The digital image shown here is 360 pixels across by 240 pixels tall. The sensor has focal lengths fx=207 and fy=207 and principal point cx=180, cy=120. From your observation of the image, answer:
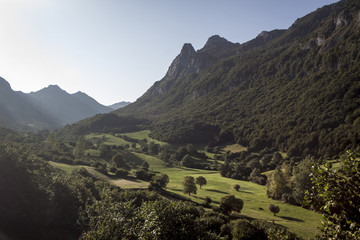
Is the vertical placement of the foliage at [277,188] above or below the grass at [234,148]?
below

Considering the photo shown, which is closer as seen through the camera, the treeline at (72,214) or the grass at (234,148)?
the treeline at (72,214)

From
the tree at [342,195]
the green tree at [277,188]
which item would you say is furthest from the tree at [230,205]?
the tree at [342,195]

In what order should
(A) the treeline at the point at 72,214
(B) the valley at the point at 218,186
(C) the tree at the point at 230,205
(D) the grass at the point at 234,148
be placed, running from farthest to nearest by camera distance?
(D) the grass at the point at 234,148 → (C) the tree at the point at 230,205 → (A) the treeline at the point at 72,214 → (B) the valley at the point at 218,186

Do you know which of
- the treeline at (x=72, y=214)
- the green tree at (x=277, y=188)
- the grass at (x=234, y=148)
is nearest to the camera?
the treeline at (x=72, y=214)

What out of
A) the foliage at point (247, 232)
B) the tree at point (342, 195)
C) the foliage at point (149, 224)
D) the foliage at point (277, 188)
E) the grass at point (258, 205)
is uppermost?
the tree at point (342, 195)

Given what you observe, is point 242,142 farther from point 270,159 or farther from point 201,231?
point 201,231

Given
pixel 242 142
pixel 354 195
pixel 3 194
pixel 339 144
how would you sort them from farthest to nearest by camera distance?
1. pixel 242 142
2. pixel 339 144
3. pixel 3 194
4. pixel 354 195

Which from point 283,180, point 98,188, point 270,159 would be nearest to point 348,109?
point 270,159

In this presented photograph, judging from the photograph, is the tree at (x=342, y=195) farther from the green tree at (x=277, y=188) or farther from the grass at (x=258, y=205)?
the green tree at (x=277, y=188)

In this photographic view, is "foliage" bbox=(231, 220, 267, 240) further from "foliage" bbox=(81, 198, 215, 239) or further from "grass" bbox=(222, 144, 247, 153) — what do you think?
"grass" bbox=(222, 144, 247, 153)

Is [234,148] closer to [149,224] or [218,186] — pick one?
[218,186]

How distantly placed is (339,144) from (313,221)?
92974 mm

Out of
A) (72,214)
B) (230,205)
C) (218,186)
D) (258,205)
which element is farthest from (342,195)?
(218,186)

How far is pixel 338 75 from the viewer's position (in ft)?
606
